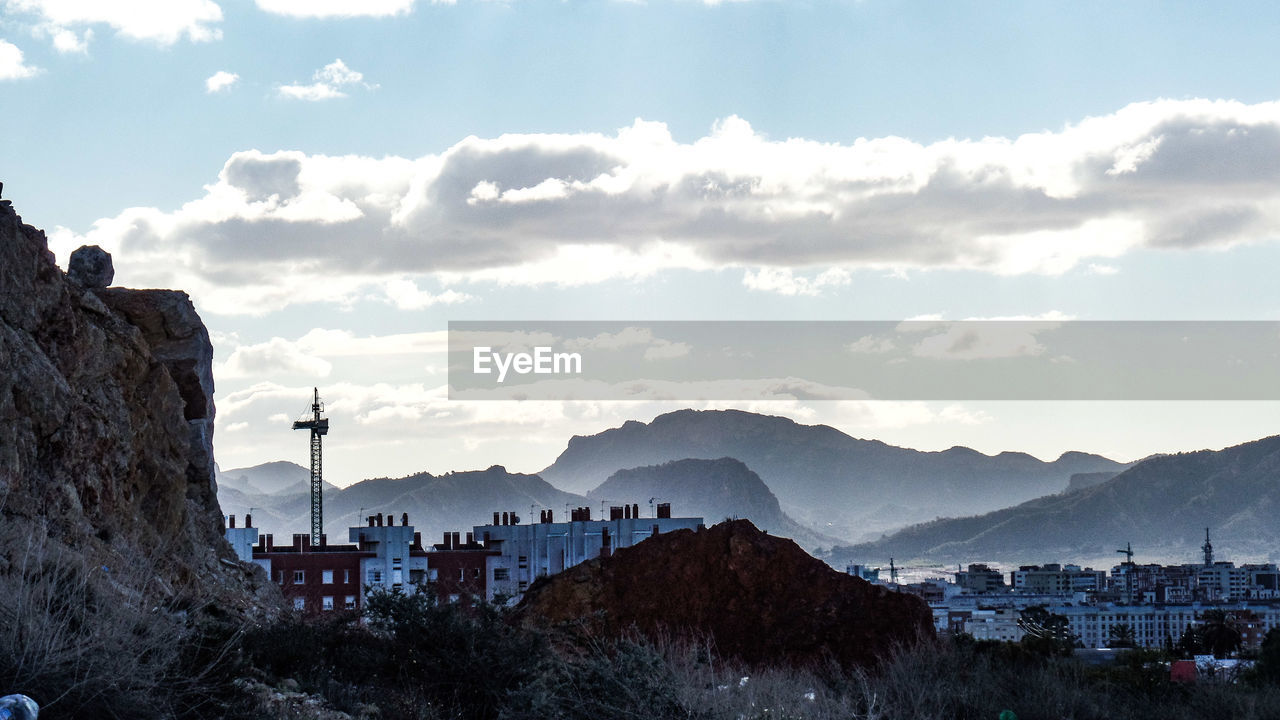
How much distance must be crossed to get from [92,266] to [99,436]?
491 inches

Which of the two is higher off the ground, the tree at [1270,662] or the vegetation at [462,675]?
the vegetation at [462,675]

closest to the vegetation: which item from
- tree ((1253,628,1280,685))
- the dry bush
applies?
the dry bush

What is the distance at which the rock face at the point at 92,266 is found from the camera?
37062mm

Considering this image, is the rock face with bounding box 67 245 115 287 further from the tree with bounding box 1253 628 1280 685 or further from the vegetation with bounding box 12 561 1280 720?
the tree with bounding box 1253 628 1280 685

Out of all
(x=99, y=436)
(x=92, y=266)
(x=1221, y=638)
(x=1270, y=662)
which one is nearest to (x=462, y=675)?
(x=99, y=436)

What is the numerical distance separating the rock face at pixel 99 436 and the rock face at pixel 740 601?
7208 millimetres

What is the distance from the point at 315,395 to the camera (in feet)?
404

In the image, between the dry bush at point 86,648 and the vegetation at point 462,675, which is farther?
the vegetation at point 462,675

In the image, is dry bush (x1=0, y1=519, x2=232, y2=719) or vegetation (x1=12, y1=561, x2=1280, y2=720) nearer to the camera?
dry bush (x1=0, y1=519, x2=232, y2=719)

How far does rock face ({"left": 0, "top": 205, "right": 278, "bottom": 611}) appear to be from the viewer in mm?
22609

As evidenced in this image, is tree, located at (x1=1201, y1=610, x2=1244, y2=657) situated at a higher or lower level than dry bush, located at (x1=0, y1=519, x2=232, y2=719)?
lower

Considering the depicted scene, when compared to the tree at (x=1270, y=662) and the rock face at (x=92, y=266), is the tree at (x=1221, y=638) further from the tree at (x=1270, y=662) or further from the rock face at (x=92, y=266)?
the rock face at (x=92, y=266)

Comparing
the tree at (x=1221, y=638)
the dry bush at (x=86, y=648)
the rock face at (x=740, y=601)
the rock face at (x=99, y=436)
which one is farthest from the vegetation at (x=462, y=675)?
the tree at (x=1221, y=638)

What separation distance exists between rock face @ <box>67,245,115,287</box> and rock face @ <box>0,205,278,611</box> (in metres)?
1.97
